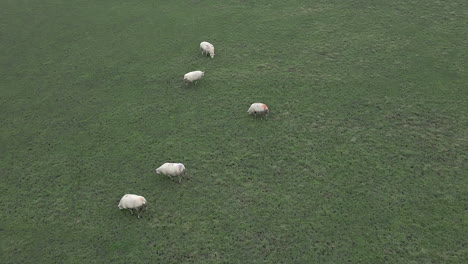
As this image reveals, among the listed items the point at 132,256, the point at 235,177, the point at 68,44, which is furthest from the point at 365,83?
the point at 68,44

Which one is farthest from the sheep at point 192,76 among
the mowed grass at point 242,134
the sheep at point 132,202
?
the sheep at point 132,202

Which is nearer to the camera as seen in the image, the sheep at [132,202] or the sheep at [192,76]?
the sheep at [132,202]

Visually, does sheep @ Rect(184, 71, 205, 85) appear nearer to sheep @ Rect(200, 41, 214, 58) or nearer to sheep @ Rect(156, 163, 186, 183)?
sheep @ Rect(200, 41, 214, 58)

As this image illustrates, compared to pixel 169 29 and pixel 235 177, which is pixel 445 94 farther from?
pixel 169 29

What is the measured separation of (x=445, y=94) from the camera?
10.7 m

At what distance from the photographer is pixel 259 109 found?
1020cm

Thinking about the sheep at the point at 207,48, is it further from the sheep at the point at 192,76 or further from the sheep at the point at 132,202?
the sheep at the point at 132,202

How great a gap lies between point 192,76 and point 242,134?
234 centimetres

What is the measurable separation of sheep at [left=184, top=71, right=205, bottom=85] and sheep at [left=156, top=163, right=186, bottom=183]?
3.23 meters

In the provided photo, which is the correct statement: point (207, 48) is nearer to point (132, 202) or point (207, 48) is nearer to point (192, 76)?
point (192, 76)

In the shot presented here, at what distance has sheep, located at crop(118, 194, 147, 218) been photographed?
26.6 feet

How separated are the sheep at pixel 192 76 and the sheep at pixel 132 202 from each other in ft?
13.3

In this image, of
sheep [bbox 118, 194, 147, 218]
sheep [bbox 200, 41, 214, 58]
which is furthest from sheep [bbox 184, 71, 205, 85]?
sheep [bbox 118, 194, 147, 218]

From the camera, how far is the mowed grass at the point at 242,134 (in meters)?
7.80
